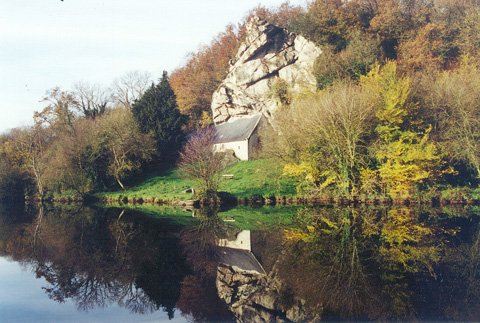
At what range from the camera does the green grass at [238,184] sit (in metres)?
37.8

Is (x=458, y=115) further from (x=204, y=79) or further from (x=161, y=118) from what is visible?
(x=204, y=79)

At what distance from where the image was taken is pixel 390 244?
15.6m

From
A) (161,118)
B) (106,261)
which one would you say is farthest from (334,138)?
(161,118)

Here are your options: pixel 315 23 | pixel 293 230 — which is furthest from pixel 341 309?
pixel 315 23

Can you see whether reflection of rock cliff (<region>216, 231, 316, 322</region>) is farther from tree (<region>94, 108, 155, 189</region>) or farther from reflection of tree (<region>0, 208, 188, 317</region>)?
tree (<region>94, 108, 155, 189</region>)

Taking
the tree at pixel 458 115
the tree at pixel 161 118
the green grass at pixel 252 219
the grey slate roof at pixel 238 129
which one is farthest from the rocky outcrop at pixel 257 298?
the grey slate roof at pixel 238 129

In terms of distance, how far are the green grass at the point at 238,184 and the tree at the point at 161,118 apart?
5169mm

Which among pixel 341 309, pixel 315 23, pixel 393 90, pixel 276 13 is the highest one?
pixel 276 13

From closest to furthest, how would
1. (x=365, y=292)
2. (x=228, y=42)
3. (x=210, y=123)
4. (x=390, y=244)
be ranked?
(x=365, y=292) → (x=390, y=244) → (x=210, y=123) → (x=228, y=42)

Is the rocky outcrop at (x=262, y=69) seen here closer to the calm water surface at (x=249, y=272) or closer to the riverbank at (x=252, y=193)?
the riverbank at (x=252, y=193)

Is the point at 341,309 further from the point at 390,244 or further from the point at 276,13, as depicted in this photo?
the point at 276,13

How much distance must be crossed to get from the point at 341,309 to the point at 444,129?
31059mm

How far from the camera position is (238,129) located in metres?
59.1

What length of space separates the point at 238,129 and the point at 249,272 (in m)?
47.1
